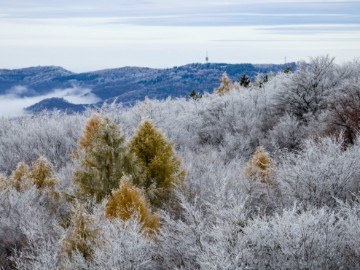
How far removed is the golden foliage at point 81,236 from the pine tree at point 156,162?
24.2 feet

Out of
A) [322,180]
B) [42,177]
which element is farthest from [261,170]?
[42,177]

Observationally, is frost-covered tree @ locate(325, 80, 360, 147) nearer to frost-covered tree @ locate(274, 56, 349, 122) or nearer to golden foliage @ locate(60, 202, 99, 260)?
frost-covered tree @ locate(274, 56, 349, 122)

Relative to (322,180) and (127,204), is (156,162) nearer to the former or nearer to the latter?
(127,204)

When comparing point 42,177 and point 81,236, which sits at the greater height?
point 81,236

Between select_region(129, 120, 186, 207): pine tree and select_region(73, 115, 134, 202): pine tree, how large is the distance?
1.48 meters

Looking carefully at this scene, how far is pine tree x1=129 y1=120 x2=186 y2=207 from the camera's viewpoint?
20.6 m

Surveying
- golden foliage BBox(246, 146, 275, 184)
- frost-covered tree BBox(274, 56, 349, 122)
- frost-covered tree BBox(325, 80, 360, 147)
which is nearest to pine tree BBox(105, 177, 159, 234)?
golden foliage BBox(246, 146, 275, 184)

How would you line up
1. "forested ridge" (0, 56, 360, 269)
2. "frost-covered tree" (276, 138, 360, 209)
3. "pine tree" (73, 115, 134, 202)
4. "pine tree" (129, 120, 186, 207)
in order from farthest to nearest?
"pine tree" (129, 120, 186, 207)
"pine tree" (73, 115, 134, 202)
"frost-covered tree" (276, 138, 360, 209)
"forested ridge" (0, 56, 360, 269)

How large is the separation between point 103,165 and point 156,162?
2.69 metres

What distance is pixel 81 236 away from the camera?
12.8 metres

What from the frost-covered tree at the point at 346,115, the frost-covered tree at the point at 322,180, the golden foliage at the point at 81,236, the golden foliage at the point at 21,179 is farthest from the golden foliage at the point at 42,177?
the frost-covered tree at the point at 346,115

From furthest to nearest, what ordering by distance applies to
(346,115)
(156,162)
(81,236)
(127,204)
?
(346,115) < (156,162) < (127,204) < (81,236)

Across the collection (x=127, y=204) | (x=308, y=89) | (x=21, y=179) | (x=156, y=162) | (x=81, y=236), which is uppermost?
(x=308, y=89)

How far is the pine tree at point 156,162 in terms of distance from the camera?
811 inches
